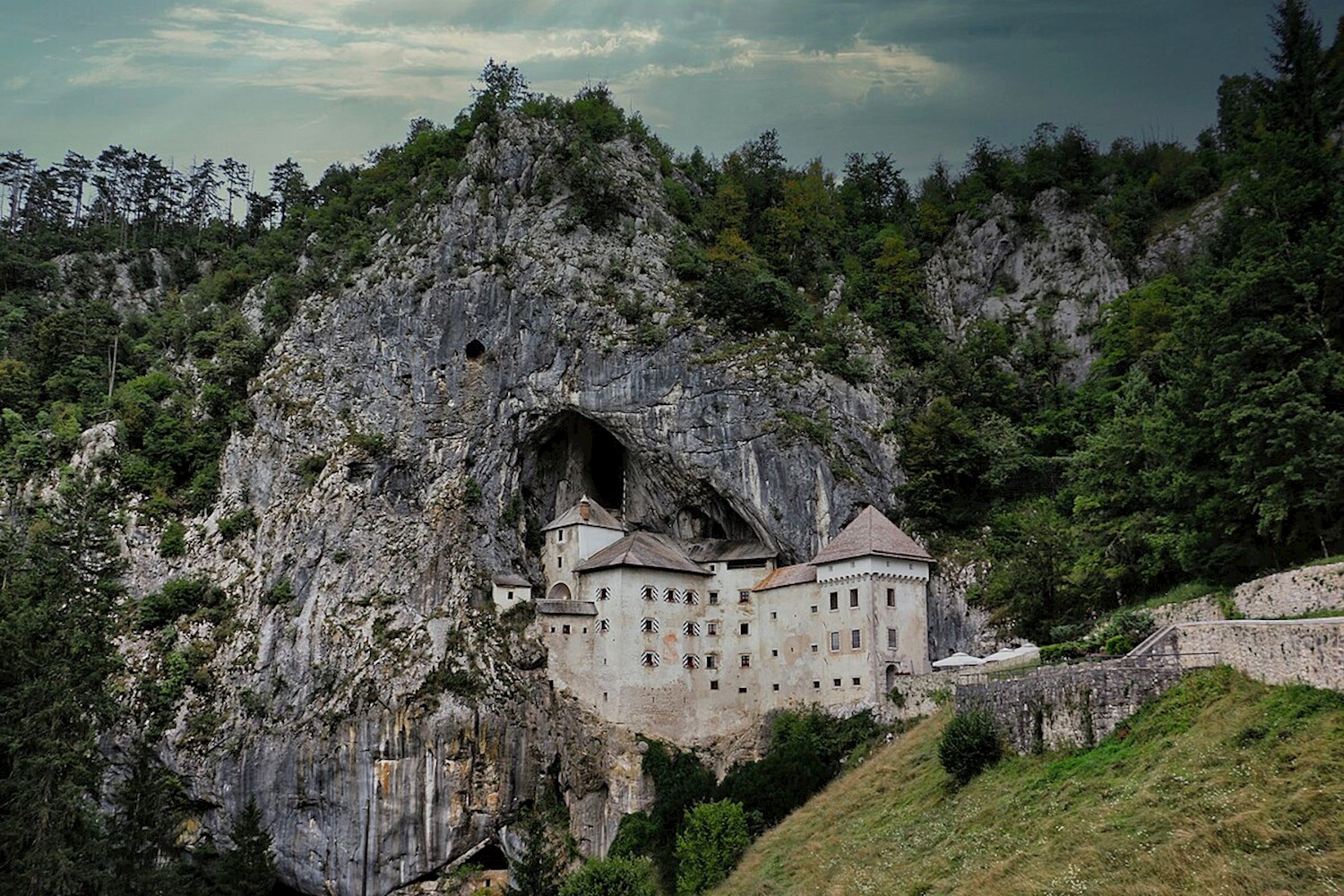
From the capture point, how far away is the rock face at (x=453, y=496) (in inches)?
2055

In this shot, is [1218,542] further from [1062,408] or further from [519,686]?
[519,686]

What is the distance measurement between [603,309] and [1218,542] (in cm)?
3391

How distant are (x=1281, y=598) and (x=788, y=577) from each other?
24347mm

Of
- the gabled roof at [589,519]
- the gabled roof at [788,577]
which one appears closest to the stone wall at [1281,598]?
the gabled roof at [788,577]

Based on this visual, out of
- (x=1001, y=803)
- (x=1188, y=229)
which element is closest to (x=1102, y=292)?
(x=1188, y=229)

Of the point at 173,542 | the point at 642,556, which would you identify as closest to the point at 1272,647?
the point at 642,556

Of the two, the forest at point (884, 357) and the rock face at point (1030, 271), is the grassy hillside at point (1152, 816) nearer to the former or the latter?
the forest at point (884, 357)

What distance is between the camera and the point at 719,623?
55.8 metres

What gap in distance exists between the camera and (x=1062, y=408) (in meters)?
61.5

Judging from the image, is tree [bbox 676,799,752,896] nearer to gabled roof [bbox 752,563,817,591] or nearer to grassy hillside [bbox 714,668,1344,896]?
grassy hillside [bbox 714,668,1344,896]

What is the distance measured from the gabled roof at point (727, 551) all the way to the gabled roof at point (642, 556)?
687 mm

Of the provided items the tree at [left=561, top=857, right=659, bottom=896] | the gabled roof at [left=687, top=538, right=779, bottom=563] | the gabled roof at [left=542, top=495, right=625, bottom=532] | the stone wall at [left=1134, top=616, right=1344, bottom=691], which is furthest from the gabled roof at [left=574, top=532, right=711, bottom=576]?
the stone wall at [left=1134, top=616, right=1344, bottom=691]

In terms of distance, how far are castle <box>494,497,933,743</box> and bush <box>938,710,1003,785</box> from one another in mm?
16984

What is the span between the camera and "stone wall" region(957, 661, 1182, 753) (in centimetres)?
2752
